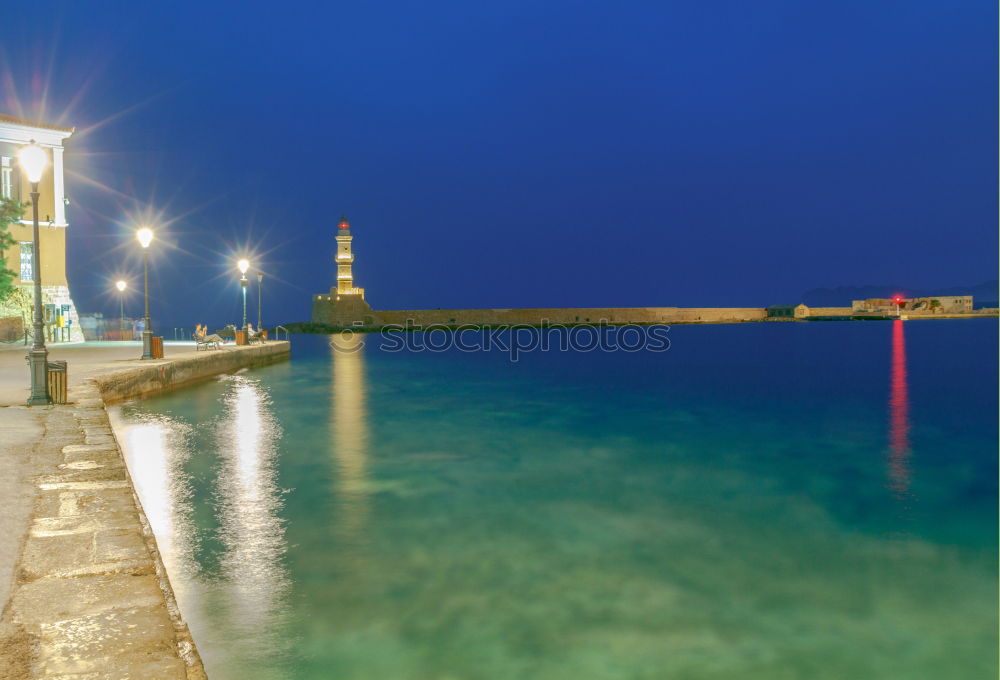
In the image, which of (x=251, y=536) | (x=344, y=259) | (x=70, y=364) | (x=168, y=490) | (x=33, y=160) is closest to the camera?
(x=251, y=536)

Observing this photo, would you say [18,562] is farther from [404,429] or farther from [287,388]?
[287,388]

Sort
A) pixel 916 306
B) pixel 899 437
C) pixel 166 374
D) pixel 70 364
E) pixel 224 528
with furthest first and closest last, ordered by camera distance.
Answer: pixel 916 306
pixel 166 374
pixel 70 364
pixel 899 437
pixel 224 528

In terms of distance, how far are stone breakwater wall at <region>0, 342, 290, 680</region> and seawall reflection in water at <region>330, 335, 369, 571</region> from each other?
2314 millimetres

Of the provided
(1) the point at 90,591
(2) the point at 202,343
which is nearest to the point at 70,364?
(2) the point at 202,343

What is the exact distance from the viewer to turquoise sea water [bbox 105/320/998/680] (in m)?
4.95

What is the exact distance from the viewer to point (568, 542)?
734cm

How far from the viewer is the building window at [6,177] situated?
24094mm

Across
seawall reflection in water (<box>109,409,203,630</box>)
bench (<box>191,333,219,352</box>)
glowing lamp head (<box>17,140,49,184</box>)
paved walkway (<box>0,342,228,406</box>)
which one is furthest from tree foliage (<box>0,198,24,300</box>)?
glowing lamp head (<box>17,140,49,184</box>)

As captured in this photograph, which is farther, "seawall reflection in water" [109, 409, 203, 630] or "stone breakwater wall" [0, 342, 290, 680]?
"seawall reflection in water" [109, 409, 203, 630]

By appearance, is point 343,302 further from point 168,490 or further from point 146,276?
point 168,490

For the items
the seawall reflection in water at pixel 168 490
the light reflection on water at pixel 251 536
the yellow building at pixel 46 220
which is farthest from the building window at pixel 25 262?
the light reflection on water at pixel 251 536

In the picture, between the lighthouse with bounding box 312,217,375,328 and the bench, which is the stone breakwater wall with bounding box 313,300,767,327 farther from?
the bench

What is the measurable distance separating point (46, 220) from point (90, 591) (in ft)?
86.3

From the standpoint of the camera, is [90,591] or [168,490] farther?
[168,490]
